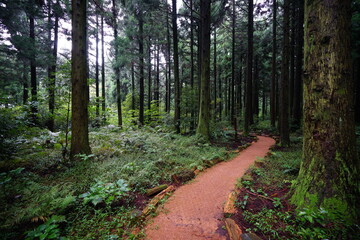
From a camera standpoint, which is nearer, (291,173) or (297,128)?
(291,173)

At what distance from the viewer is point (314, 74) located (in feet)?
8.91

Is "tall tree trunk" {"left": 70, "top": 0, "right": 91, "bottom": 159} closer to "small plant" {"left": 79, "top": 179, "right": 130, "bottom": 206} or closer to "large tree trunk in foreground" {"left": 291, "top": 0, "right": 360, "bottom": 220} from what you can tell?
"small plant" {"left": 79, "top": 179, "right": 130, "bottom": 206}

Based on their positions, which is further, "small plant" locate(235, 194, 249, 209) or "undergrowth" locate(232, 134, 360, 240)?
"small plant" locate(235, 194, 249, 209)

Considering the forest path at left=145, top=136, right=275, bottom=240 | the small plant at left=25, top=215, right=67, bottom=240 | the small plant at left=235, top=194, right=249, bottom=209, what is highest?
the small plant at left=25, top=215, right=67, bottom=240

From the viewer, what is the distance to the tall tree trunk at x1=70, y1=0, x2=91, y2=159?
516cm

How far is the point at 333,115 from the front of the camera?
2.55 m

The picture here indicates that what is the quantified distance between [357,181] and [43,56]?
56.5 ft

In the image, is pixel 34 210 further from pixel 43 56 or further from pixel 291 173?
pixel 43 56

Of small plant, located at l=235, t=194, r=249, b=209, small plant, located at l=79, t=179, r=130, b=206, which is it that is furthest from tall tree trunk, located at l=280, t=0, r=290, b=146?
small plant, located at l=79, t=179, r=130, b=206

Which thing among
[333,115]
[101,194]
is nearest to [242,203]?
[333,115]

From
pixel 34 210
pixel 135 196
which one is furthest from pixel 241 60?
pixel 34 210

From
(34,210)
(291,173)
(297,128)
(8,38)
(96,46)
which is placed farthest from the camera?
(96,46)

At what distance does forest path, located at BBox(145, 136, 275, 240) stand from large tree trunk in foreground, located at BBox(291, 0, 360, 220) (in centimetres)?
159

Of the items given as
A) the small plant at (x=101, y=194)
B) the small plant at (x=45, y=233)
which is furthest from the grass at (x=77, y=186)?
the small plant at (x=45, y=233)
